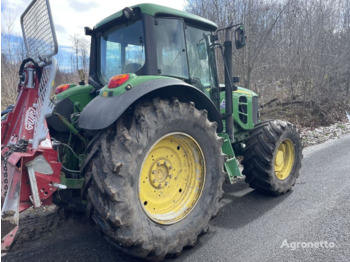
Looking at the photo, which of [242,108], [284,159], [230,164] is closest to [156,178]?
[230,164]

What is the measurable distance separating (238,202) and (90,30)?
9.24ft

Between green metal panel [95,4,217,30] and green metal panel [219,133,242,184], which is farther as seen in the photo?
green metal panel [219,133,242,184]

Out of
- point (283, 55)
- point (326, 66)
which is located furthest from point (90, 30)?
point (326, 66)

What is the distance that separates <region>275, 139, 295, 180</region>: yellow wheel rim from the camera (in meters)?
3.69

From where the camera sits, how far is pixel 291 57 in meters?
10.7

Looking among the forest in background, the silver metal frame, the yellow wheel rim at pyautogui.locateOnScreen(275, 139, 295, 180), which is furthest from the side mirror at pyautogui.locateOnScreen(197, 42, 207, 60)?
the forest in background

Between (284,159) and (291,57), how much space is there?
27.0ft

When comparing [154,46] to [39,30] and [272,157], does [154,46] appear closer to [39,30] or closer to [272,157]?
[39,30]

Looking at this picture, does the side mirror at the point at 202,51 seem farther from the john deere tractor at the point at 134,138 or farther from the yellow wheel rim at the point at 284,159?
the yellow wheel rim at the point at 284,159

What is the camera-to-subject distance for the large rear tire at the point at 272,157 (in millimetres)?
3385

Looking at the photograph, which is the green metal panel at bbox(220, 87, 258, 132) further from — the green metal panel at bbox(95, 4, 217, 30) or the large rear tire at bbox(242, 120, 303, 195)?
the green metal panel at bbox(95, 4, 217, 30)

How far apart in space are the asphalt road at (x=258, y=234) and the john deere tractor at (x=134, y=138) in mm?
231

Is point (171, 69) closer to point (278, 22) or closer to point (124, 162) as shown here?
point (124, 162)

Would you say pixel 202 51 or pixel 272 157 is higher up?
pixel 202 51
